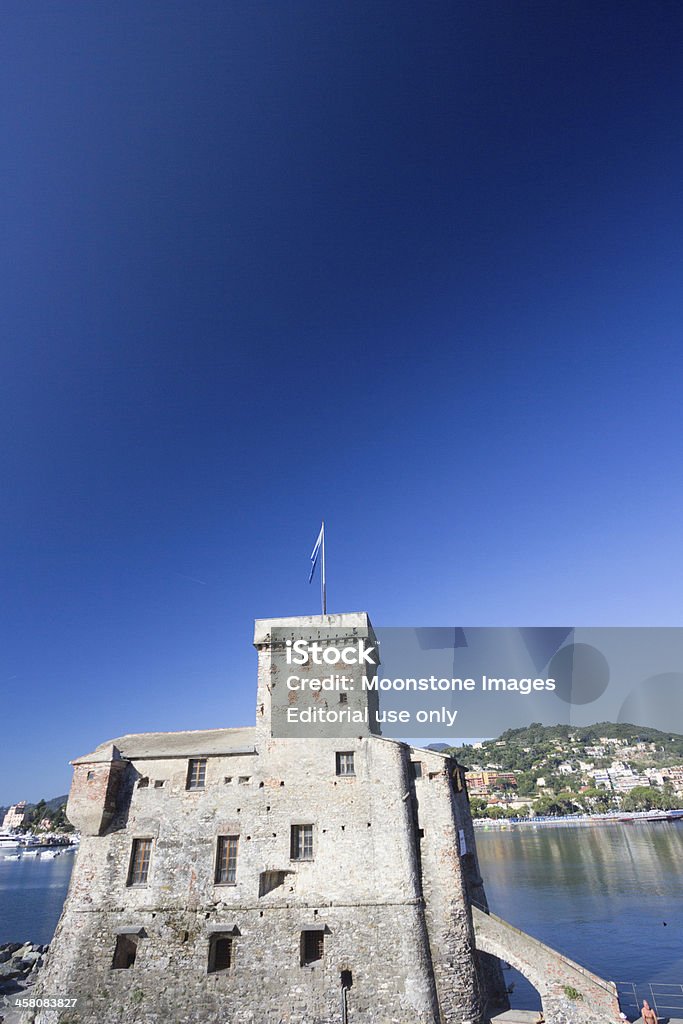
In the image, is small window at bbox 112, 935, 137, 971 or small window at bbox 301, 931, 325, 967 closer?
small window at bbox 301, 931, 325, 967

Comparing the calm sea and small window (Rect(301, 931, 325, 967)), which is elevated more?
small window (Rect(301, 931, 325, 967))

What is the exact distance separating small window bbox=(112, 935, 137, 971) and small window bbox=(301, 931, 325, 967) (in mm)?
7754

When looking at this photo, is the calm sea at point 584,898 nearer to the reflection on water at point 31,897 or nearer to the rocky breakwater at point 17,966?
the reflection on water at point 31,897

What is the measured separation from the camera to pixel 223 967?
2294cm

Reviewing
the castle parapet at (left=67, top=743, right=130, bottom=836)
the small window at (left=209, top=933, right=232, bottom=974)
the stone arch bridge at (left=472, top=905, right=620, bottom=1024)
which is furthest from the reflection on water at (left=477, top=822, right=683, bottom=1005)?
the castle parapet at (left=67, top=743, right=130, bottom=836)

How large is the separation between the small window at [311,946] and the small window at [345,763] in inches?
253

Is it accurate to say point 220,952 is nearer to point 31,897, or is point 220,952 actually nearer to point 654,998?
point 654,998

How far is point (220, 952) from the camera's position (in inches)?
914

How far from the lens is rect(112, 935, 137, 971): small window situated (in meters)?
23.3

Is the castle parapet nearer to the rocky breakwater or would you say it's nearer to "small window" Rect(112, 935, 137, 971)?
"small window" Rect(112, 935, 137, 971)

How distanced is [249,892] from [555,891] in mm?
56247

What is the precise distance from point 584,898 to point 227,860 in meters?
53.2

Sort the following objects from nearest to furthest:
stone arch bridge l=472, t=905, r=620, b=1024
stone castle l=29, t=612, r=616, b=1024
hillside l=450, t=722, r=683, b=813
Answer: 1. stone arch bridge l=472, t=905, r=620, b=1024
2. stone castle l=29, t=612, r=616, b=1024
3. hillside l=450, t=722, r=683, b=813

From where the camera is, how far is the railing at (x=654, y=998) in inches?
1085
